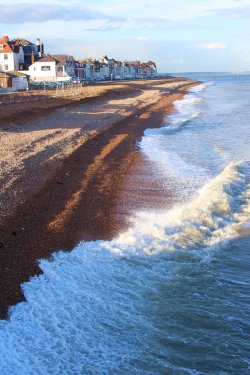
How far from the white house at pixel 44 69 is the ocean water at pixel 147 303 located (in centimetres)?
6491

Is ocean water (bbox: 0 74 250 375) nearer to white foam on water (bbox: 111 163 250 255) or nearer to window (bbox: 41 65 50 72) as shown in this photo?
white foam on water (bbox: 111 163 250 255)

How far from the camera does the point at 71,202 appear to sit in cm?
1311

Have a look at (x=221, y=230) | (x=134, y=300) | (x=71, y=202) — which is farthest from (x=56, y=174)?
(x=134, y=300)

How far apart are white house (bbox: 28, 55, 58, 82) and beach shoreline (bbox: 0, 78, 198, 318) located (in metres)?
47.7

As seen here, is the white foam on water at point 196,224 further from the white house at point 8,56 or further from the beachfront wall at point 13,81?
the white house at point 8,56

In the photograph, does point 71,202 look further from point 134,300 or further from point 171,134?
point 171,134

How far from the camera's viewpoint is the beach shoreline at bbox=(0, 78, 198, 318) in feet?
32.0

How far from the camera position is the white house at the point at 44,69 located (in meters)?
73.7

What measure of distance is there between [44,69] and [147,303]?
234 feet

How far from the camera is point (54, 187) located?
46.6ft

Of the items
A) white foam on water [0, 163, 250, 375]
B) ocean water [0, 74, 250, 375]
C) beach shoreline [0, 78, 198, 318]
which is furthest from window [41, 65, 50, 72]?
white foam on water [0, 163, 250, 375]

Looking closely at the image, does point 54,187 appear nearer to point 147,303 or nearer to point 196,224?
point 196,224

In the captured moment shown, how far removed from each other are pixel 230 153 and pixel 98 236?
1265 centimetres

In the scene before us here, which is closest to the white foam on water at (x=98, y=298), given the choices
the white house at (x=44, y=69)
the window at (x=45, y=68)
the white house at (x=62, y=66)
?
the white house at (x=44, y=69)
